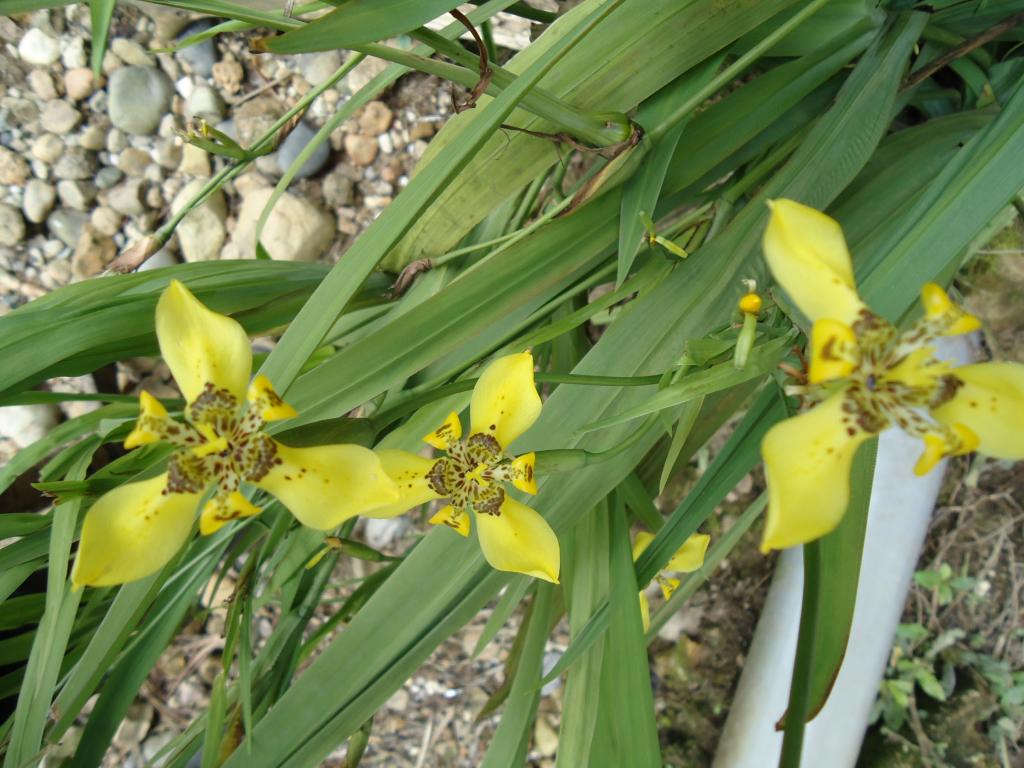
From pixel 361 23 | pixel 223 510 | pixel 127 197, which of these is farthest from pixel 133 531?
pixel 127 197

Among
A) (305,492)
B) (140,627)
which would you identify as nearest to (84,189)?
(140,627)

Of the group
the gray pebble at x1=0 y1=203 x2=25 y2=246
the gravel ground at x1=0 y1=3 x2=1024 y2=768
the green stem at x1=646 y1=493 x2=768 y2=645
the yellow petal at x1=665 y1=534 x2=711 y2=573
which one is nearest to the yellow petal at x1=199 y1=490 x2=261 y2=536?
the yellow petal at x1=665 y1=534 x2=711 y2=573

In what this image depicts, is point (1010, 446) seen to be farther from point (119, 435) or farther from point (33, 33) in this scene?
point (33, 33)

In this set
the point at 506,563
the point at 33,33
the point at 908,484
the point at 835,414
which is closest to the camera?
the point at 835,414

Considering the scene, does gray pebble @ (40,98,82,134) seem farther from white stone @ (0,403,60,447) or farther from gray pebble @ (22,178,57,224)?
white stone @ (0,403,60,447)

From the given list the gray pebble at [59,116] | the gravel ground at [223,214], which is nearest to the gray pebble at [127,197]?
the gravel ground at [223,214]

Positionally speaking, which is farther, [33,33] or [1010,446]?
[33,33]

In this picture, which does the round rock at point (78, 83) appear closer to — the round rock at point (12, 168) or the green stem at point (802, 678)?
the round rock at point (12, 168)
